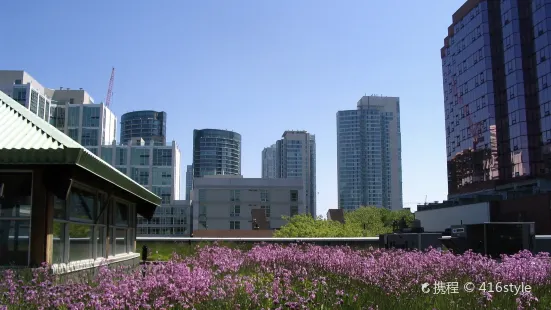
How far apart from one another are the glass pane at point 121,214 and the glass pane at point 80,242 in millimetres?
4098

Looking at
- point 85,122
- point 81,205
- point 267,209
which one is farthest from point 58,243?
point 85,122

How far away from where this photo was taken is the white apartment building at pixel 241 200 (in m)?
131

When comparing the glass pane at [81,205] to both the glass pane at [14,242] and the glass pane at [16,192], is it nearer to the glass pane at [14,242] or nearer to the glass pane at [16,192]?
the glass pane at [16,192]

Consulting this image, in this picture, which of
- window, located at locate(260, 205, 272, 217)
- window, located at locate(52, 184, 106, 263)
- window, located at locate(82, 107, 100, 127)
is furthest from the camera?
window, located at locate(82, 107, 100, 127)

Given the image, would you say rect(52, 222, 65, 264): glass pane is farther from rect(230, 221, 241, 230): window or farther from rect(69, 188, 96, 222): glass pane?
rect(230, 221, 241, 230): window

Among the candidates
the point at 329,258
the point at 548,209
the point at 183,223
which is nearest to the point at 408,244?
the point at 329,258

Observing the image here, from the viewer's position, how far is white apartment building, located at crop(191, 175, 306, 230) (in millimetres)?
131250

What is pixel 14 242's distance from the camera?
1229 centimetres

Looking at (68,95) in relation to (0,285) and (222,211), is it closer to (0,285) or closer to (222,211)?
(222,211)

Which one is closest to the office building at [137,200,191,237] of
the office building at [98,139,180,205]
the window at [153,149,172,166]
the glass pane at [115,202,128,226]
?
the office building at [98,139,180,205]

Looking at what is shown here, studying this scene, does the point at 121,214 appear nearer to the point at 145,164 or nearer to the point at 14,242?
the point at 14,242

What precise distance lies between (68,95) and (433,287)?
187 m

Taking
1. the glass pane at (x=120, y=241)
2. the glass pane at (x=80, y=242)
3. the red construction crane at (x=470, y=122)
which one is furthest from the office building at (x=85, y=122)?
the glass pane at (x=80, y=242)

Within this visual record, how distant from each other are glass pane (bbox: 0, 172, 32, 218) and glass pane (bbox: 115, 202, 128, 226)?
727 centimetres
